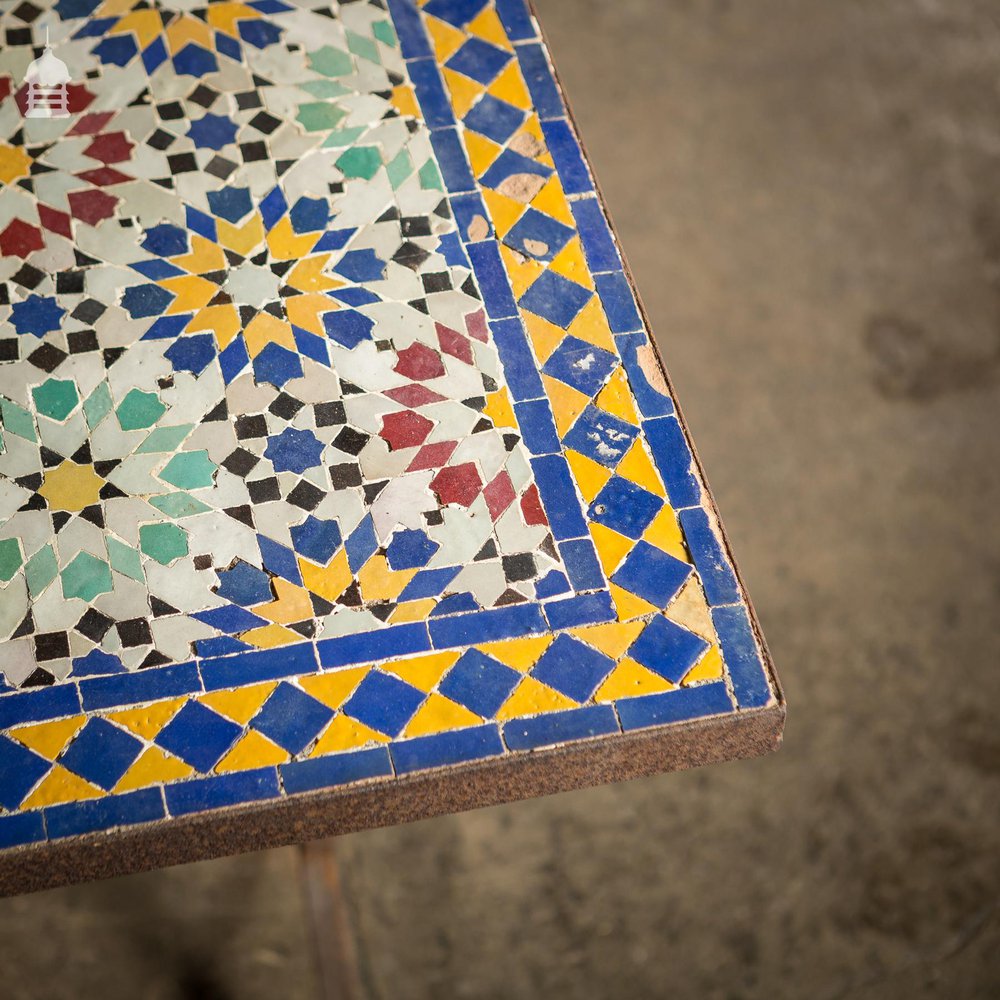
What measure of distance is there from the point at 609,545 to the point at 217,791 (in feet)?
1.76

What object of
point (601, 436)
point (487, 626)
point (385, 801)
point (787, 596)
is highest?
point (601, 436)

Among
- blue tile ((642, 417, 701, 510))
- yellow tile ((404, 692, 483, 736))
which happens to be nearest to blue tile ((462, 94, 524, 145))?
blue tile ((642, 417, 701, 510))

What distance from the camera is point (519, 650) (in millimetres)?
1291

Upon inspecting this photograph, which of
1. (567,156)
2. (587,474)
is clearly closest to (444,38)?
(567,156)

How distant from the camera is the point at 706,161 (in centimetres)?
358

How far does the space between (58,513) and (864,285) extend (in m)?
2.85

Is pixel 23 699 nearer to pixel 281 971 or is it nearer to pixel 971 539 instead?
pixel 281 971

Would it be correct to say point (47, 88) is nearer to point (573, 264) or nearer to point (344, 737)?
point (573, 264)

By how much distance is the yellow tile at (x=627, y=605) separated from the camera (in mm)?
1312

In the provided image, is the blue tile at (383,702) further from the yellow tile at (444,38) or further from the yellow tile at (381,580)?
the yellow tile at (444,38)

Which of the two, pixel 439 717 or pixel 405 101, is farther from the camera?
pixel 405 101

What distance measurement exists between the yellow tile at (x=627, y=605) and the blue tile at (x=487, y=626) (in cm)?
9

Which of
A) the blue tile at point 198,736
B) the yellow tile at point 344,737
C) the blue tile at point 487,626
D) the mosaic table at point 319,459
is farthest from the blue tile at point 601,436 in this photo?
the blue tile at point 198,736

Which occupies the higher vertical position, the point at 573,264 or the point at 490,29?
the point at 490,29
